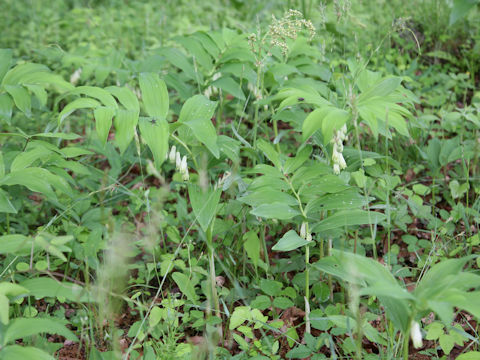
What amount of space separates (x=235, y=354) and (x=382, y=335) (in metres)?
0.61

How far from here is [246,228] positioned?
98.1 inches

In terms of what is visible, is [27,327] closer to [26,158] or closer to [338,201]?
[26,158]

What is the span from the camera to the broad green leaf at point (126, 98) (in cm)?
193

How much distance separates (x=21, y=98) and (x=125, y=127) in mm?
671

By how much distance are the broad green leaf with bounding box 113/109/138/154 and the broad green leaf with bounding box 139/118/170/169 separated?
0.11 ft

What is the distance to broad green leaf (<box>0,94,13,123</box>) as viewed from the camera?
7.02ft

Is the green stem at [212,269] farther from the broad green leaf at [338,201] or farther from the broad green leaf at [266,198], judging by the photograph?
the broad green leaf at [338,201]

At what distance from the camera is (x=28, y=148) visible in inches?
87.8

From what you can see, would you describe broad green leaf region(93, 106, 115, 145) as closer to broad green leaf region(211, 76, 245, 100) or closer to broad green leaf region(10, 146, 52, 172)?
broad green leaf region(10, 146, 52, 172)

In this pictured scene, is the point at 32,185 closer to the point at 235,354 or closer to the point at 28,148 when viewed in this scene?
the point at 28,148

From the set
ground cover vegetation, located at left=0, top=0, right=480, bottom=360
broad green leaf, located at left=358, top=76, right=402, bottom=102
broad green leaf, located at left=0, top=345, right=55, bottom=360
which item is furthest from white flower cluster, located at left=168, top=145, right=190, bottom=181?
broad green leaf, located at left=0, top=345, right=55, bottom=360

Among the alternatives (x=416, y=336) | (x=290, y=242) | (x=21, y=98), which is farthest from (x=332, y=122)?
(x=21, y=98)

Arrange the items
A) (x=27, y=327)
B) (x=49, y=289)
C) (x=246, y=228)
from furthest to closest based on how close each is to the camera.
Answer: (x=246, y=228)
(x=49, y=289)
(x=27, y=327)

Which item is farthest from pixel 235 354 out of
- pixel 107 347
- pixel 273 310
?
pixel 107 347
